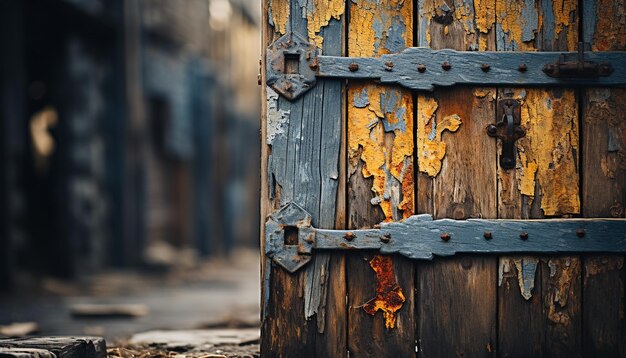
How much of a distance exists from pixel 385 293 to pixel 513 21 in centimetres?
110

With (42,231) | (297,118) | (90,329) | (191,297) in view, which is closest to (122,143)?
(42,231)

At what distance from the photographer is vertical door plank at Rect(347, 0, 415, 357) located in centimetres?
325

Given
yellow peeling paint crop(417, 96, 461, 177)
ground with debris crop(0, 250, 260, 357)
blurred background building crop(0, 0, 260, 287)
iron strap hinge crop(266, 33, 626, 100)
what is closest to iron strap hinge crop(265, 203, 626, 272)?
yellow peeling paint crop(417, 96, 461, 177)

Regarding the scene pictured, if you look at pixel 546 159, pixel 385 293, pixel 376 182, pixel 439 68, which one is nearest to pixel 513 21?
pixel 439 68

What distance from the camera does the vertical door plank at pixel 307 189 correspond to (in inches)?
127

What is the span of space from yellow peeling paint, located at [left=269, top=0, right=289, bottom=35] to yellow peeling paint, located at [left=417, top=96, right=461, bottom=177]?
1.83 feet

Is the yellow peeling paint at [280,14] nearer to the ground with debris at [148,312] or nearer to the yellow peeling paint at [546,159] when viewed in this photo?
the yellow peeling paint at [546,159]

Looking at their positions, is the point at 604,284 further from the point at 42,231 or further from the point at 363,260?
the point at 42,231

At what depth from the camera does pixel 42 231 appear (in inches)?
373

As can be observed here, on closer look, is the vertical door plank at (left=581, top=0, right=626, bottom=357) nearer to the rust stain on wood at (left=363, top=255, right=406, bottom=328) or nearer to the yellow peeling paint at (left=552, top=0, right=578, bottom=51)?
the yellow peeling paint at (left=552, top=0, right=578, bottom=51)

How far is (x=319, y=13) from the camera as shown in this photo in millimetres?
3273

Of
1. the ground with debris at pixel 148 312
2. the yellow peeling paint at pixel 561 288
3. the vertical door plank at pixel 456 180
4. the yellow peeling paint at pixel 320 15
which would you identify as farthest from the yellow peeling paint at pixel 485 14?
the ground with debris at pixel 148 312

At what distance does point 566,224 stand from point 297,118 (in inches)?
40.8

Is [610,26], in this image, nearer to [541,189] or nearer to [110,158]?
[541,189]
